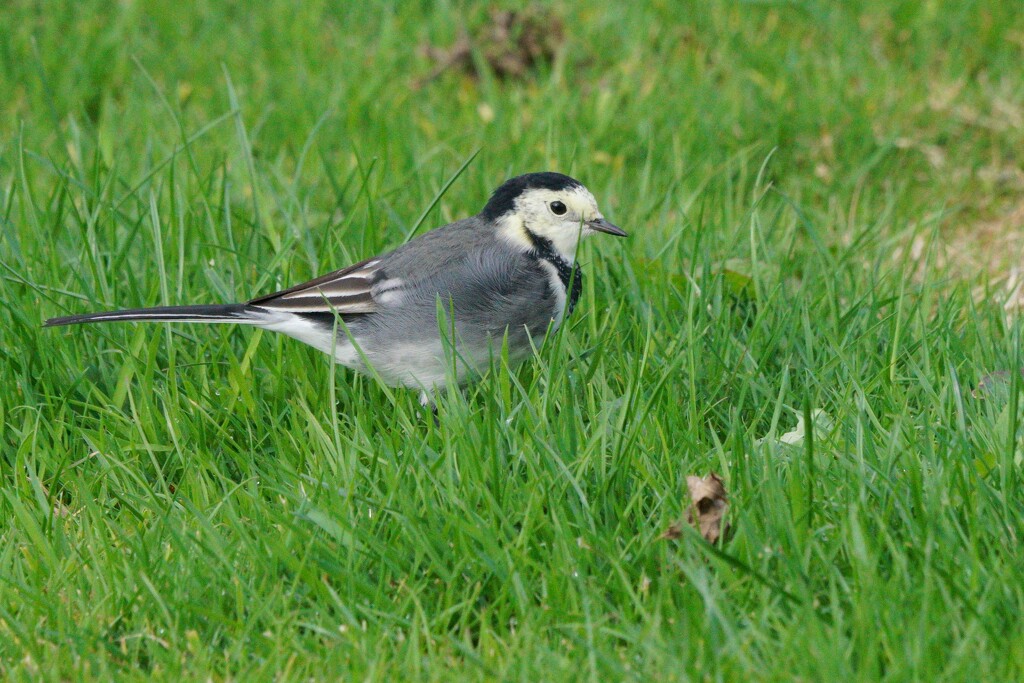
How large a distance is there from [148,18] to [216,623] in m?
5.74

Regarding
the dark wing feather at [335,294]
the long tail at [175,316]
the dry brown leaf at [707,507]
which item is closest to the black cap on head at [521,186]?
the dark wing feather at [335,294]

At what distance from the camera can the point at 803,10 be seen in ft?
24.0

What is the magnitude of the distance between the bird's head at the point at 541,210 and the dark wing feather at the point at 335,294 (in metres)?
0.49

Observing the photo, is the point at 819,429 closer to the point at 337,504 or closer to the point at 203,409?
the point at 337,504

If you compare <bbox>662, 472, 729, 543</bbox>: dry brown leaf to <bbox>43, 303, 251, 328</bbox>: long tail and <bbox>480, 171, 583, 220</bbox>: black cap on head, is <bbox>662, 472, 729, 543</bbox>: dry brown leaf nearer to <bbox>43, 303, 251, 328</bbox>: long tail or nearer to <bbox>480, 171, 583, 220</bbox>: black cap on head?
<bbox>480, 171, 583, 220</bbox>: black cap on head

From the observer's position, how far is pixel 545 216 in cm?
423

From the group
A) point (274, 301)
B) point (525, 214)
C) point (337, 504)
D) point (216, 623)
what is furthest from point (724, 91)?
point (216, 623)

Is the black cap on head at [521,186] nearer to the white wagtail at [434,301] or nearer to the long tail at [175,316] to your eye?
the white wagtail at [434,301]

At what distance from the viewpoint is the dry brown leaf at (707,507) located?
3018mm

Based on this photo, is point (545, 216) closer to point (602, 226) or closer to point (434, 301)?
point (602, 226)

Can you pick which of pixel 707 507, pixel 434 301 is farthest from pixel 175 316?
pixel 707 507

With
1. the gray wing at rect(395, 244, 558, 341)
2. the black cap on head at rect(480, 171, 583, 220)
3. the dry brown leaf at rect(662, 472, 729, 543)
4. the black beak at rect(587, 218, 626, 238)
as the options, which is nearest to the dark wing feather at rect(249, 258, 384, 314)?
the gray wing at rect(395, 244, 558, 341)

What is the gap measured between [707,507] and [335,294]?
1.60 m

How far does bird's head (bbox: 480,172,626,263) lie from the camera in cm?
421
